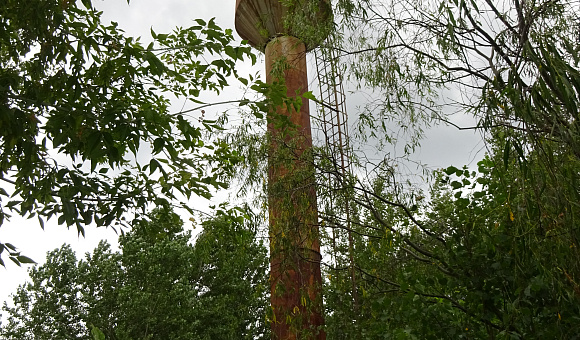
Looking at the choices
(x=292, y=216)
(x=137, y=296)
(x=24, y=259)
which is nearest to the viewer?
(x=24, y=259)

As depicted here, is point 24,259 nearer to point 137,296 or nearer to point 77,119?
point 77,119

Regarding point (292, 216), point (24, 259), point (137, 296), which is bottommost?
point (24, 259)

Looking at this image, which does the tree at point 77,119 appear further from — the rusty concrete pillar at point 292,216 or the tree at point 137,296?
the tree at point 137,296

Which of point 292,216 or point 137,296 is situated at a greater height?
point 137,296

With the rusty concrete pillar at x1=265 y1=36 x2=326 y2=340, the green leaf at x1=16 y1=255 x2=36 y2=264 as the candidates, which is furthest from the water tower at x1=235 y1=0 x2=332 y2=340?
the green leaf at x1=16 y1=255 x2=36 y2=264

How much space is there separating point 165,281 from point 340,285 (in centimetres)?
1480

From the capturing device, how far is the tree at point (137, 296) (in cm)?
1886

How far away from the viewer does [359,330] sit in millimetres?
5645

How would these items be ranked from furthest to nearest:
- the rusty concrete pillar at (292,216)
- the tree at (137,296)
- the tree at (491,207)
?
the tree at (137,296) → the rusty concrete pillar at (292,216) → the tree at (491,207)

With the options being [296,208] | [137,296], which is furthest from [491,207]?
[137,296]

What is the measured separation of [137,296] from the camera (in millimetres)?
18938

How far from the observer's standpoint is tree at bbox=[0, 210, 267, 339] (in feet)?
61.9

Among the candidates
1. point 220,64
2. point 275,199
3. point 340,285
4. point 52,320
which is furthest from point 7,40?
point 52,320

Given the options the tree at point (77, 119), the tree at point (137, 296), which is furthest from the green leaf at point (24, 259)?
the tree at point (137, 296)
